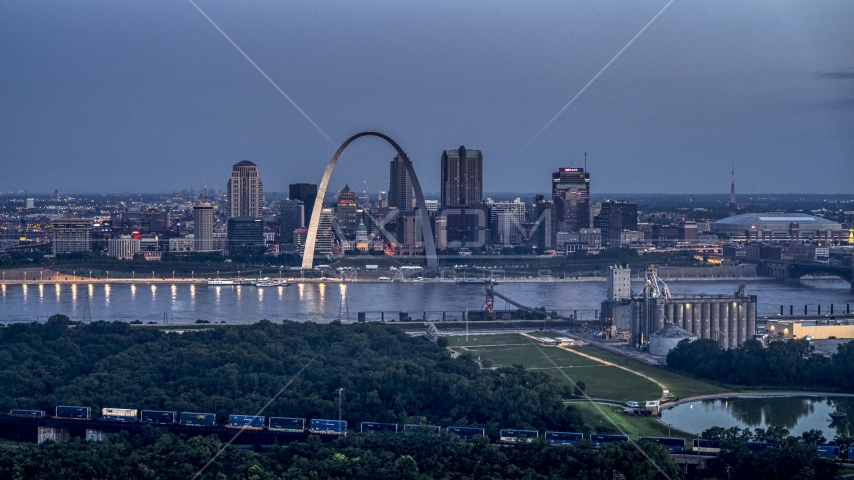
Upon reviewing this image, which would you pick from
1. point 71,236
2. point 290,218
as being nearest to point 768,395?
point 71,236

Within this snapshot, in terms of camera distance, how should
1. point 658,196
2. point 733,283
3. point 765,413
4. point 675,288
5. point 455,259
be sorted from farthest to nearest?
point 658,196 → point 455,259 → point 733,283 → point 675,288 → point 765,413

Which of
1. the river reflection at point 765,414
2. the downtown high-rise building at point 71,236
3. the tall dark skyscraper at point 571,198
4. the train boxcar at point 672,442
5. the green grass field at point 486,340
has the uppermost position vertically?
the tall dark skyscraper at point 571,198

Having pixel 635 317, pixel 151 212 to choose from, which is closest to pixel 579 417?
pixel 635 317

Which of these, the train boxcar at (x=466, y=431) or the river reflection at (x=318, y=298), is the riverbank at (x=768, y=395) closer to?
the train boxcar at (x=466, y=431)

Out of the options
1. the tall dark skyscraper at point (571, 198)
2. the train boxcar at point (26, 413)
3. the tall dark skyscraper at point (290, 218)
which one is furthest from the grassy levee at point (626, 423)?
the tall dark skyscraper at point (571, 198)

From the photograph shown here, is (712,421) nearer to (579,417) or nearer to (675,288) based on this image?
(579,417)

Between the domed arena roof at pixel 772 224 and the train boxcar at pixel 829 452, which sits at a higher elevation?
the domed arena roof at pixel 772 224
